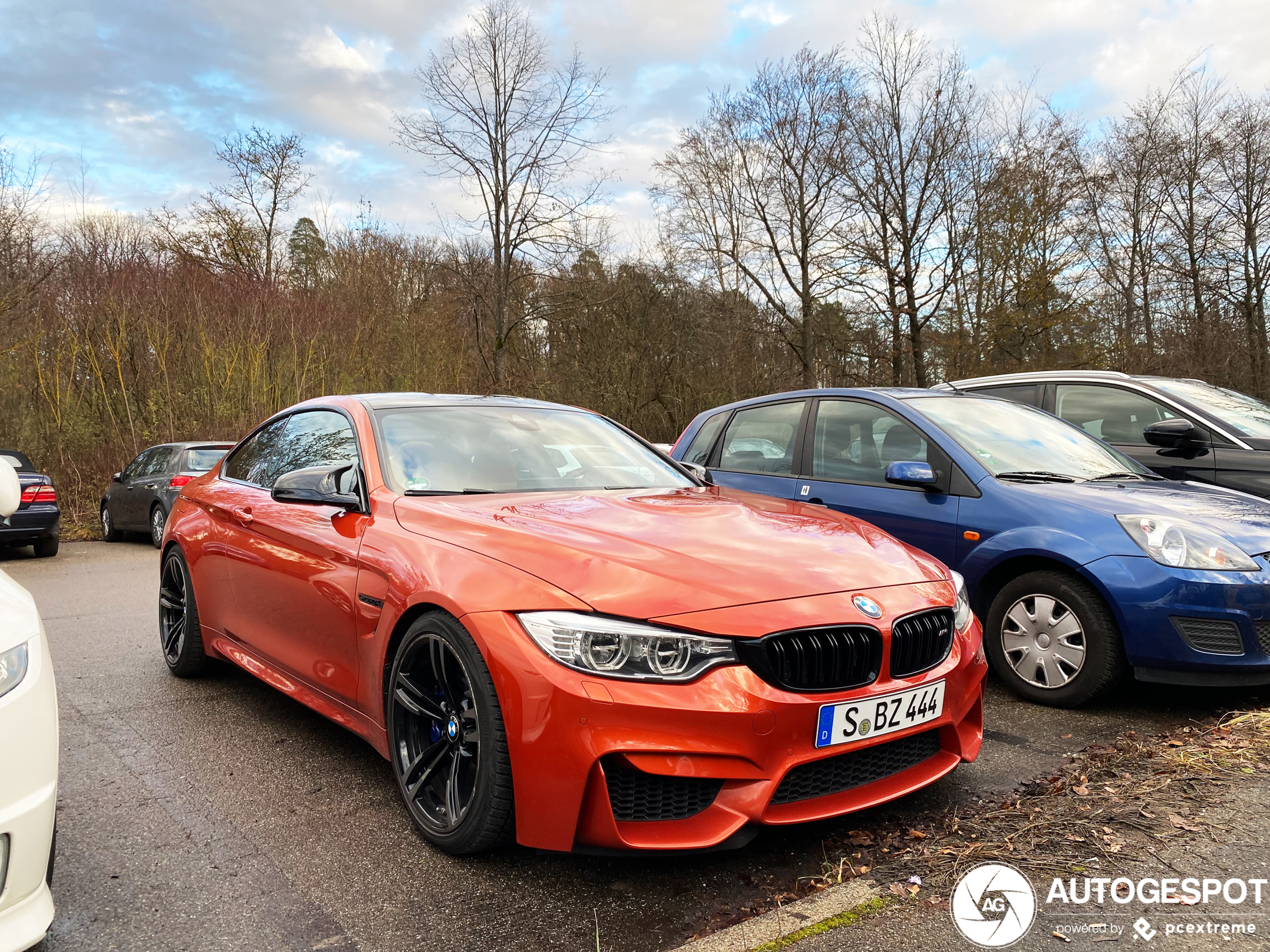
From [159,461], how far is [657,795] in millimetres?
12079

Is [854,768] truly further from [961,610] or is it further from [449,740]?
[449,740]

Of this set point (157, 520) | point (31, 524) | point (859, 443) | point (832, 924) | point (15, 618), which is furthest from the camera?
point (157, 520)

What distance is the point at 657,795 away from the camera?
2.35 metres

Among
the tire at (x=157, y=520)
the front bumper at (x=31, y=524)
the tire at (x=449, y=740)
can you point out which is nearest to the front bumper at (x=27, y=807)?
the tire at (x=449, y=740)

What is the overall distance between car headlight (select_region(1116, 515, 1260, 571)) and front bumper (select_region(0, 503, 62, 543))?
→ 11.5m

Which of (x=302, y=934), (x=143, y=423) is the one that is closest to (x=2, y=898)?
(x=302, y=934)

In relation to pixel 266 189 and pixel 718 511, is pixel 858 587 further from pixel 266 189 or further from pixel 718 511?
pixel 266 189

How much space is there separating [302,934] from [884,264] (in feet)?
85.6

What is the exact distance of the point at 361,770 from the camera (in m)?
3.51

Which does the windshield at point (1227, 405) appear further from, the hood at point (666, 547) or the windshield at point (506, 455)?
the windshield at point (506, 455)

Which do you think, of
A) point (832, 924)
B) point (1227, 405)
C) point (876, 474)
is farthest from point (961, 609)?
point (1227, 405)

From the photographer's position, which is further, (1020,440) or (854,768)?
(1020,440)

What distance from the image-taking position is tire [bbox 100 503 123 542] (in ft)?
43.9

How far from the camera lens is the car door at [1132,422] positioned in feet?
21.1
